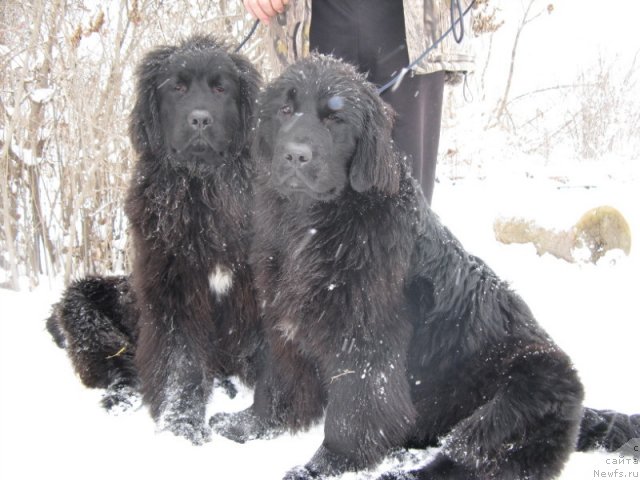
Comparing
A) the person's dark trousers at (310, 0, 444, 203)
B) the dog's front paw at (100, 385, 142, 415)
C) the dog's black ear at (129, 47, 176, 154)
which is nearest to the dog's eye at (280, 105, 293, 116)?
the person's dark trousers at (310, 0, 444, 203)

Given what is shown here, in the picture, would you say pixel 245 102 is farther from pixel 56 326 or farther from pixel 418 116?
pixel 56 326

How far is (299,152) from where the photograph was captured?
202 cm

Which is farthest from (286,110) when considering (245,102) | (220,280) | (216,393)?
(216,393)

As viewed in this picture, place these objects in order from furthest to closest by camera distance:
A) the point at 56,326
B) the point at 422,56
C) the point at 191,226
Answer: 1. the point at 56,326
2. the point at 191,226
3. the point at 422,56

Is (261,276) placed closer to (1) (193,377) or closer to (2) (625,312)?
(1) (193,377)

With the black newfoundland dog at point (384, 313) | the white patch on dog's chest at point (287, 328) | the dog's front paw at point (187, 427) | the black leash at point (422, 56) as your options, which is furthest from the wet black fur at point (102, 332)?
the black leash at point (422, 56)

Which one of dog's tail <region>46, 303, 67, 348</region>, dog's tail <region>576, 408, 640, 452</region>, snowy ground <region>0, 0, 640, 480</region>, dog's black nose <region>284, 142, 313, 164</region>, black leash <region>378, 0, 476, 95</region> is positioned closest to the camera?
dog's black nose <region>284, 142, 313, 164</region>

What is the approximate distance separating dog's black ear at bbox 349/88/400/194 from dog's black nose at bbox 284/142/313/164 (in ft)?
0.65

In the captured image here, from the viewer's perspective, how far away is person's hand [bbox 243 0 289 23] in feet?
8.91

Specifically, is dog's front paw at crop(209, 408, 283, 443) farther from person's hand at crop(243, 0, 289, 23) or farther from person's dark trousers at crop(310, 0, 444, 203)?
person's hand at crop(243, 0, 289, 23)

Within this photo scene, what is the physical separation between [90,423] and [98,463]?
0.38 metres

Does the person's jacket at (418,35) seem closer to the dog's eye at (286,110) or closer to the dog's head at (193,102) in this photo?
the dog's head at (193,102)

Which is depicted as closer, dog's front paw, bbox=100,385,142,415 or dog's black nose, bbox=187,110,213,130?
dog's black nose, bbox=187,110,213,130

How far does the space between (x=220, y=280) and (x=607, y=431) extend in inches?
67.3
